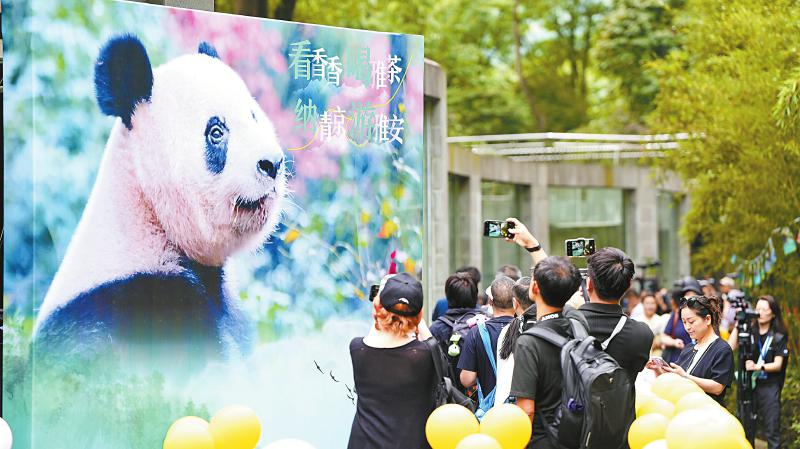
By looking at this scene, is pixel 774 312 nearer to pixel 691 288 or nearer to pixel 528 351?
pixel 691 288

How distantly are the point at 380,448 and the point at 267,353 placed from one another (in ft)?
8.05

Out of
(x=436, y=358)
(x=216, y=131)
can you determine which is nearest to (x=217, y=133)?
(x=216, y=131)

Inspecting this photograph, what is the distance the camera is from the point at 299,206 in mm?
7438

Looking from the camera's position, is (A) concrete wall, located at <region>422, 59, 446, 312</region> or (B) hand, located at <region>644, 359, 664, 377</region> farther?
(A) concrete wall, located at <region>422, 59, 446, 312</region>

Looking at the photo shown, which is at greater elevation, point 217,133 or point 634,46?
point 634,46

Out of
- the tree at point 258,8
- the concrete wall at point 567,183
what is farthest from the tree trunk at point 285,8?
the concrete wall at point 567,183

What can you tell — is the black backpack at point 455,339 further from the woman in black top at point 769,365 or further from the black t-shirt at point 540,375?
the woman in black top at point 769,365

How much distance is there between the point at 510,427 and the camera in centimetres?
481

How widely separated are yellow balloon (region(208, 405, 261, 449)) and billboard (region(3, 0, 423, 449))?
1446 mm

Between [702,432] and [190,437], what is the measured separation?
7.21 ft

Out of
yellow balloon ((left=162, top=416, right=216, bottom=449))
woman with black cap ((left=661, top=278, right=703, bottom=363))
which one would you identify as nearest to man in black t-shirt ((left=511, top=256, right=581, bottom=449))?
yellow balloon ((left=162, top=416, right=216, bottom=449))

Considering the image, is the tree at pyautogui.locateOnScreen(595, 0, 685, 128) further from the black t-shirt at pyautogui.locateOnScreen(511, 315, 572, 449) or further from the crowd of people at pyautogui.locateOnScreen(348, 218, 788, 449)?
the black t-shirt at pyautogui.locateOnScreen(511, 315, 572, 449)

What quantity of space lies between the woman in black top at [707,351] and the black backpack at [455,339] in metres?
1.09

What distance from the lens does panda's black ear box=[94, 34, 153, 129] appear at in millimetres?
6570
